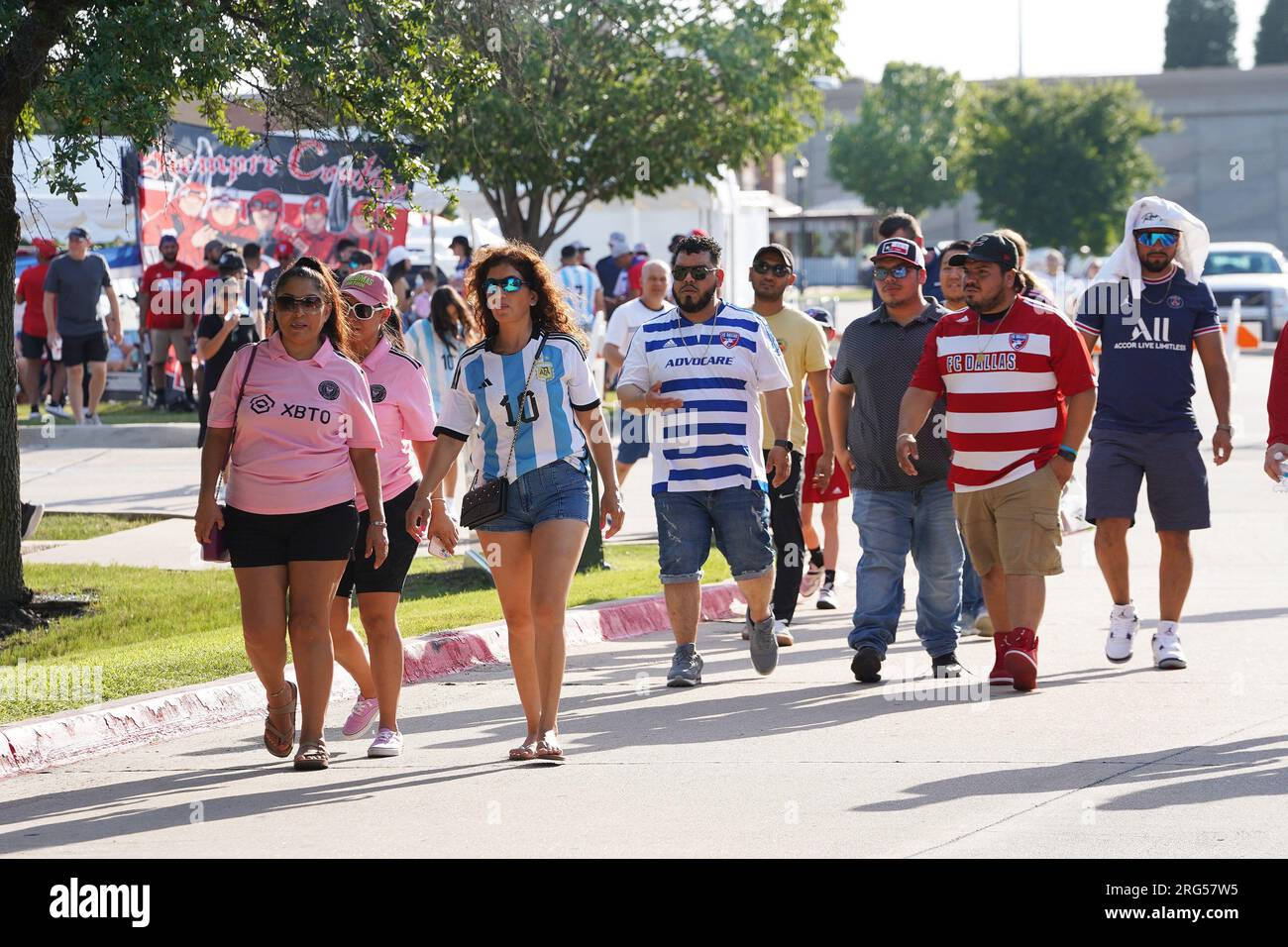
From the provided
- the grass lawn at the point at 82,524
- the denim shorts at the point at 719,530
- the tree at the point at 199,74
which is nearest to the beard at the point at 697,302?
the denim shorts at the point at 719,530

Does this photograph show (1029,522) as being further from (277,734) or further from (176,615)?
(176,615)

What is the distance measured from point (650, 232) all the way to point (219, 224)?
12.2 meters

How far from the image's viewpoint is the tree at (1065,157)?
66375mm

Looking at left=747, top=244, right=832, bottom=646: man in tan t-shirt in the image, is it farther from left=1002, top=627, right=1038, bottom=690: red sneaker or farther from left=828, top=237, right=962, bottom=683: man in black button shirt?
left=1002, top=627, right=1038, bottom=690: red sneaker

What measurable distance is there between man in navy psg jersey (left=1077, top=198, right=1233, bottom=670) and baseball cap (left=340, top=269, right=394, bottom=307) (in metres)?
3.32

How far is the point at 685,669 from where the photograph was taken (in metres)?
9.05

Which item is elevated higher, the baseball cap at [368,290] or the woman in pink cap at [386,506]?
the baseball cap at [368,290]

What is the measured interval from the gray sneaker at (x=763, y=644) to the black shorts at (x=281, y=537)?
2.40 metres

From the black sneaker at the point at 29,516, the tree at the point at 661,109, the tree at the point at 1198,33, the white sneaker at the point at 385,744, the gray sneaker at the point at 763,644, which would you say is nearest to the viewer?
the white sneaker at the point at 385,744

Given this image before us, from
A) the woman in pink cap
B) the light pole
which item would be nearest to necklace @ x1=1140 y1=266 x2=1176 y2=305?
the woman in pink cap

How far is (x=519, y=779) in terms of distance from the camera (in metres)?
7.06

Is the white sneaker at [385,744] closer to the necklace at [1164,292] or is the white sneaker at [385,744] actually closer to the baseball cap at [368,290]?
the baseball cap at [368,290]

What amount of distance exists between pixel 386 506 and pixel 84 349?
1372cm

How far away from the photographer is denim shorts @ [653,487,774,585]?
8.84m
